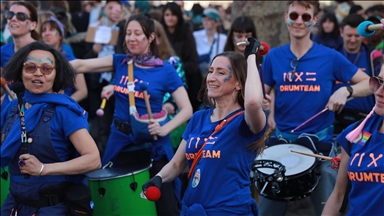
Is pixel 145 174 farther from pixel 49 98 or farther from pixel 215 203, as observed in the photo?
pixel 215 203

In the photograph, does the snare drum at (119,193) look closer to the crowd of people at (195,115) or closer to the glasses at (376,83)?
the crowd of people at (195,115)

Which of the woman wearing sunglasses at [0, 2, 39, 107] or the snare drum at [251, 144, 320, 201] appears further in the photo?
the woman wearing sunglasses at [0, 2, 39, 107]

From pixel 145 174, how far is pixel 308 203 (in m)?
2.59

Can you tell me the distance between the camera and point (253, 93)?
3.60 meters

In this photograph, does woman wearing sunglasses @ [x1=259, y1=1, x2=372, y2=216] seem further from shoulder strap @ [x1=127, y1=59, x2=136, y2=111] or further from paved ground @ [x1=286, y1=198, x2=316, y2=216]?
paved ground @ [x1=286, y1=198, x2=316, y2=216]

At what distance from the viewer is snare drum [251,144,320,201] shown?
486cm

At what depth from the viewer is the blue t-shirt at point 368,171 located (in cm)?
358

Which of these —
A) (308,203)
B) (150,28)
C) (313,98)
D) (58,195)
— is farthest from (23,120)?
(308,203)

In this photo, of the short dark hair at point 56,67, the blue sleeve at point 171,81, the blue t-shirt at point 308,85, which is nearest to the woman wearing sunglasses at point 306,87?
the blue t-shirt at point 308,85

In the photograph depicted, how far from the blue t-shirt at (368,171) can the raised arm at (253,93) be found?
0.58 meters

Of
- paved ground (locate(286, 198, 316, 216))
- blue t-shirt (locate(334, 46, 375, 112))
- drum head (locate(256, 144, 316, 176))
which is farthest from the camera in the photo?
paved ground (locate(286, 198, 316, 216))

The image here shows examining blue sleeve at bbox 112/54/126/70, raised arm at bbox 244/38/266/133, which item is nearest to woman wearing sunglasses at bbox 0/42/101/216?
raised arm at bbox 244/38/266/133

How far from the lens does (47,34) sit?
7.20 m

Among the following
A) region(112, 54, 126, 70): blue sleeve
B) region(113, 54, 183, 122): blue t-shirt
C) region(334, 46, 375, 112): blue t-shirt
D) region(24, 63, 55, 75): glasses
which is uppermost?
region(24, 63, 55, 75): glasses
